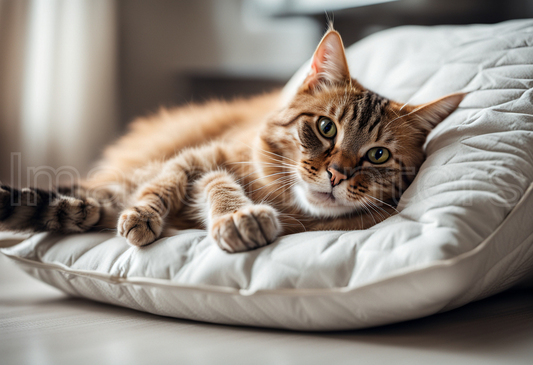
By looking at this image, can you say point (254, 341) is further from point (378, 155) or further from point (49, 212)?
point (49, 212)

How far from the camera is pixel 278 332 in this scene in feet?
3.23

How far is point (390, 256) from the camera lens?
88 cm

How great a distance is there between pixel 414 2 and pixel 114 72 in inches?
87.3

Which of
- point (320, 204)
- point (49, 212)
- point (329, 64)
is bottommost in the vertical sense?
point (49, 212)

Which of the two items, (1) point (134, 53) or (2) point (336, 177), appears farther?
(1) point (134, 53)

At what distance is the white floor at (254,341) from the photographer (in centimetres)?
85

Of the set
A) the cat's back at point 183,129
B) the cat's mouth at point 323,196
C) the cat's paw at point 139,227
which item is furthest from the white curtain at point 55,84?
the cat's mouth at point 323,196

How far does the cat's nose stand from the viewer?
1.18 m

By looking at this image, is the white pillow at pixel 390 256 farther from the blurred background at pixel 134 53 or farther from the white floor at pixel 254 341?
the blurred background at pixel 134 53

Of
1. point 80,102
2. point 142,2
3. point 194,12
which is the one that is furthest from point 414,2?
point 80,102

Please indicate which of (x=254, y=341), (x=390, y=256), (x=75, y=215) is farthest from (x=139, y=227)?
(x=390, y=256)

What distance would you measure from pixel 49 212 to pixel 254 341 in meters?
0.77

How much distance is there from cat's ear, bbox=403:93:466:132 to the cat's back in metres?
0.63

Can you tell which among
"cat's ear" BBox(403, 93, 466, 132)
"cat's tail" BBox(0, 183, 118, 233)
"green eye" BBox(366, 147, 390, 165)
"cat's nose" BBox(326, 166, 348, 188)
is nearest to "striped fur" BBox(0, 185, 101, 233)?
"cat's tail" BBox(0, 183, 118, 233)
